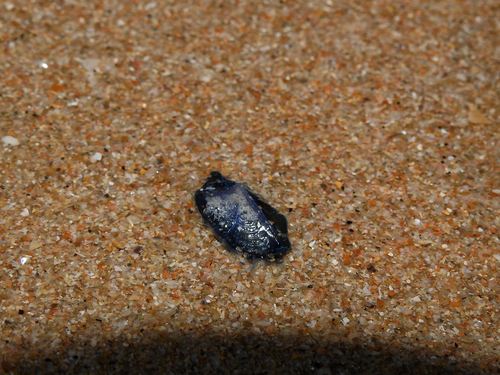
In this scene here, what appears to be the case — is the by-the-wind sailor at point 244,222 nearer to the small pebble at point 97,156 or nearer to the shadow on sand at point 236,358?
the shadow on sand at point 236,358

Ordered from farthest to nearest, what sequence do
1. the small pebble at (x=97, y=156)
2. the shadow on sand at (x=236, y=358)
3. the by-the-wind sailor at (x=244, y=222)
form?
1. the small pebble at (x=97, y=156)
2. the by-the-wind sailor at (x=244, y=222)
3. the shadow on sand at (x=236, y=358)

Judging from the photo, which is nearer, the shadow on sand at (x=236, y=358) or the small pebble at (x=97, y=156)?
the shadow on sand at (x=236, y=358)

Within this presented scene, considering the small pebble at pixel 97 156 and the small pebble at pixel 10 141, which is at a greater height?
the small pebble at pixel 97 156

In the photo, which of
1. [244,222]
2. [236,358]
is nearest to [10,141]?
[244,222]

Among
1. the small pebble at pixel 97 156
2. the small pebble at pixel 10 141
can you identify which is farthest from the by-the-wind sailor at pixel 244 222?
the small pebble at pixel 10 141

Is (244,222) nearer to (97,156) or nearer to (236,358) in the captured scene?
(236,358)

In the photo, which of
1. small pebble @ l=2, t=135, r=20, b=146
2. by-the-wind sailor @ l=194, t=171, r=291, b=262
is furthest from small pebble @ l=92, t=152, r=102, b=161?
by-the-wind sailor @ l=194, t=171, r=291, b=262

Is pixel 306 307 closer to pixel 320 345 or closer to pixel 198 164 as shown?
pixel 320 345

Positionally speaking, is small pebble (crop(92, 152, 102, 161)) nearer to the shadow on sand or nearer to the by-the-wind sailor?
the by-the-wind sailor

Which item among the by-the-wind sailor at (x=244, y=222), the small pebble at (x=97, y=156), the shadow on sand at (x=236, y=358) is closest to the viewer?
the shadow on sand at (x=236, y=358)
